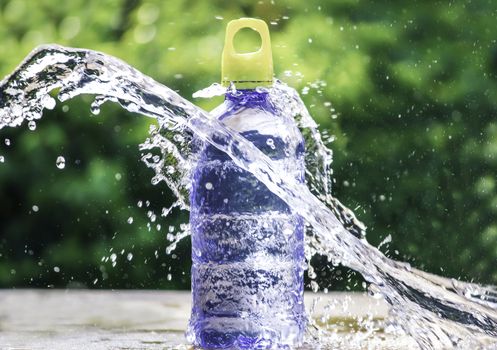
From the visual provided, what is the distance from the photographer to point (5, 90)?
1.53 metres

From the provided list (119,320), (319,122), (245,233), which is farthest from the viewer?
(319,122)

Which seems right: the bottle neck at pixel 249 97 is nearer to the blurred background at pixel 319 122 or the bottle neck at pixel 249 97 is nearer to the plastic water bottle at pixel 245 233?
the plastic water bottle at pixel 245 233

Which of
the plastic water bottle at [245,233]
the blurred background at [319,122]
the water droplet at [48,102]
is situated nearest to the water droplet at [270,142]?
the plastic water bottle at [245,233]

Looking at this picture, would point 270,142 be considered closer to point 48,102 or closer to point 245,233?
point 245,233

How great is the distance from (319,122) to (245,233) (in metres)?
1.97

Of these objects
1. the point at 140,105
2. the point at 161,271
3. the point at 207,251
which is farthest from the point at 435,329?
the point at 161,271

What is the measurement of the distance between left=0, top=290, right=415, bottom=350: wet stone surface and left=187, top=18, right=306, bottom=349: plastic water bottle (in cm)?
11

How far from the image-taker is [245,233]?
1.57 meters

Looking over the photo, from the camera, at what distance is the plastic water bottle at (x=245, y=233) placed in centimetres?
153

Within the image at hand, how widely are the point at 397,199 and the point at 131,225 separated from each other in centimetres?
87

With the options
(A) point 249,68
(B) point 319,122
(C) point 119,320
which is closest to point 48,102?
(A) point 249,68

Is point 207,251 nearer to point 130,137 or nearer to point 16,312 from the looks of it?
point 16,312

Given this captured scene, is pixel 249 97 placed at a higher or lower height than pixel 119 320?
higher

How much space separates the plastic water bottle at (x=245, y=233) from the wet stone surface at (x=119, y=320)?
107 millimetres
